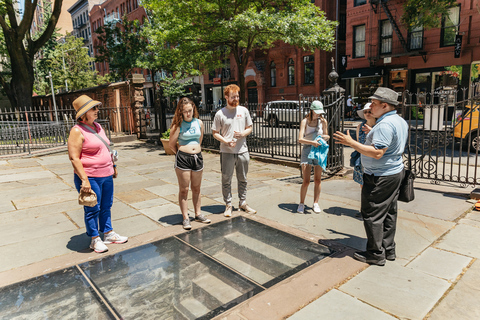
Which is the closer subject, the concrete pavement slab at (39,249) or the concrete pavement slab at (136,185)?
the concrete pavement slab at (39,249)

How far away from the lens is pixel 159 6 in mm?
12320

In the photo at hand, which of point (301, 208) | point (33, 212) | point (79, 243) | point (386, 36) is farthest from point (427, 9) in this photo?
point (33, 212)

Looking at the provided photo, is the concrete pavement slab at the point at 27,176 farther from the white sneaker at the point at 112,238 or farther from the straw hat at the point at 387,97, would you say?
the straw hat at the point at 387,97

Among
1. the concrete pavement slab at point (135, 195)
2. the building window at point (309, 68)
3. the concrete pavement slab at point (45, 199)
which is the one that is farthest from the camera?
the building window at point (309, 68)

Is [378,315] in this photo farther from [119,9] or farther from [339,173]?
[119,9]

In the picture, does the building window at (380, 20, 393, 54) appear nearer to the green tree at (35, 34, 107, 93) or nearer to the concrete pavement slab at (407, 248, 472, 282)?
the concrete pavement slab at (407, 248, 472, 282)

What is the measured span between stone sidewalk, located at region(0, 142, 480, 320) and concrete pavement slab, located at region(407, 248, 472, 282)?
0.4 inches

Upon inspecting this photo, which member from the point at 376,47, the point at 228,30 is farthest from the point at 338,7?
the point at 228,30

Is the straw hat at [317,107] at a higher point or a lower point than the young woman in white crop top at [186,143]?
higher

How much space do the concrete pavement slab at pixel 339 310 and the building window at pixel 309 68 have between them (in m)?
27.5

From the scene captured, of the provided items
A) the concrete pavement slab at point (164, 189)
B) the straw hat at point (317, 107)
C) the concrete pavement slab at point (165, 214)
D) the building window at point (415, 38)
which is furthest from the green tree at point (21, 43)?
the building window at point (415, 38)

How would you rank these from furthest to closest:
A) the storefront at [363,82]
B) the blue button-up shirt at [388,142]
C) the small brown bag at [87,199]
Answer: the storefront at [363,82], the small brown bag at [87,199], the blue button-up shirt at [388,142]

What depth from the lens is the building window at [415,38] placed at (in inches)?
852

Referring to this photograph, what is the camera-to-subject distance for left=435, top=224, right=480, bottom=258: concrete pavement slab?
391cm
